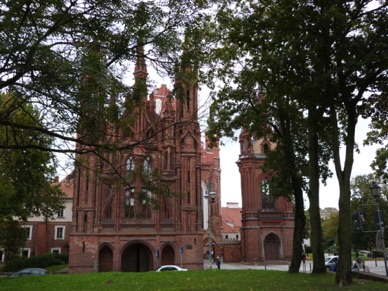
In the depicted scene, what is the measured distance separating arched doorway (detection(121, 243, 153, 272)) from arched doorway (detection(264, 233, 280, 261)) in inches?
711

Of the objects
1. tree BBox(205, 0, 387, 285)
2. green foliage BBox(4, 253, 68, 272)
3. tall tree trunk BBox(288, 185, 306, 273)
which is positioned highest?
tree BBox(205, 0, 387, 285)

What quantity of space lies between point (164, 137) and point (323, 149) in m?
12.5

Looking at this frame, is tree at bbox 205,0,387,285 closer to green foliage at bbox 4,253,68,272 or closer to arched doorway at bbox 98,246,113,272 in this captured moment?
arched doorway at bbox 98,246,113,272

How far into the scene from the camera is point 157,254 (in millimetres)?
38844

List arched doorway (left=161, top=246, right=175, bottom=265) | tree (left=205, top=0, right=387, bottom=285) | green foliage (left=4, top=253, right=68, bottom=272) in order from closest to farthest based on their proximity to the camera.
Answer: tree (left=205, top=0, right=387, bottom=285), arched doorway (left=161, top=246, right=175, bottom=265), green foliage (left=4, top=253, right=68, bottom=272)

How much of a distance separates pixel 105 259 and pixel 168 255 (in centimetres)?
611

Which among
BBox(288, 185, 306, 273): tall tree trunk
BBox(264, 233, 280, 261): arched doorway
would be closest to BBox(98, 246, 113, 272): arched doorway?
BBox(264, 233, 280, 261): arched doorway

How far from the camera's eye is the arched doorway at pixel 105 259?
38.9 metres

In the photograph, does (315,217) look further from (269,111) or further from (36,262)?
(36,262)

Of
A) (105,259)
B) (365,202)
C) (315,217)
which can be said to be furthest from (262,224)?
(315,217)

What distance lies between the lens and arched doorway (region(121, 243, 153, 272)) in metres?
39.9

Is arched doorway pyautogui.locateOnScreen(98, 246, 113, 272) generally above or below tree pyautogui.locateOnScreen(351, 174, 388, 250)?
below

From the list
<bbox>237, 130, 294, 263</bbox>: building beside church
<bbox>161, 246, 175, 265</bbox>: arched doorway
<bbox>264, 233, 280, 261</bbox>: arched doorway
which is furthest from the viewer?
<bbox>264, 233, 280, 261</bbox>: arched doorway

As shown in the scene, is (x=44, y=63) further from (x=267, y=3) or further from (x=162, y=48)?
(x=267, y=3)
